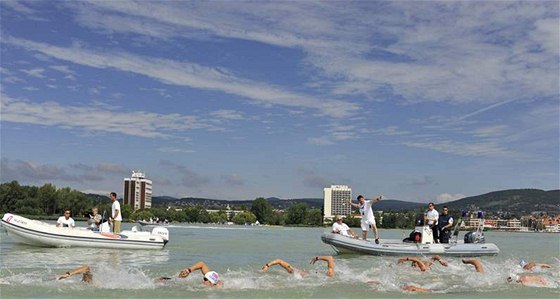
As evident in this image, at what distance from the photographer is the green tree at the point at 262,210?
158 meters

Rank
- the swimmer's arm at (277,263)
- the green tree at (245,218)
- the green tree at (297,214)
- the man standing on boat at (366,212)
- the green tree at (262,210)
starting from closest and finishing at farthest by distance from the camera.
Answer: the swimmer's arm at (277,263) → the man standing on boat at (366,212) → the green tree at (297,214) → the green tree at (245,218) → the green tree at (262,210)

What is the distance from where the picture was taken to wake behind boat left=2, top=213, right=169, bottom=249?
67.3ft

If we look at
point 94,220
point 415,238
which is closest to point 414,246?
point 415,238

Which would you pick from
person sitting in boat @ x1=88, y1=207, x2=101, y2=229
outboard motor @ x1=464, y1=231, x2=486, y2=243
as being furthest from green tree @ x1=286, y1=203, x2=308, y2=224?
person sitting in boat @ x1=88, y1=207, x2=101, y2=229

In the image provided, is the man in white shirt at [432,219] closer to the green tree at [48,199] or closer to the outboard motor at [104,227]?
the outboard motor at [104,227]

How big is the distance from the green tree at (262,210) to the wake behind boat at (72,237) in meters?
137

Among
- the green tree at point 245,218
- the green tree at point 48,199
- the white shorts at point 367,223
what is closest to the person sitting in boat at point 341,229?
the white shorts at point 367,223

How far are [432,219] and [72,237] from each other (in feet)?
40.1

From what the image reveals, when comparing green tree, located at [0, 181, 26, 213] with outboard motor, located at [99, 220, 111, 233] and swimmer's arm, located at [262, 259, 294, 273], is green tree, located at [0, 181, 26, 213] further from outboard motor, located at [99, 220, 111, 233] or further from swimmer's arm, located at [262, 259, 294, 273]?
swimmer's arm, located at [262, 259, 294, 273]

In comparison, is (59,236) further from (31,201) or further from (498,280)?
(31,201)

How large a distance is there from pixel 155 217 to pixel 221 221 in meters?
23.7

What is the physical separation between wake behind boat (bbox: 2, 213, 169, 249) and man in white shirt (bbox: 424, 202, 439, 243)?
9.60 metres

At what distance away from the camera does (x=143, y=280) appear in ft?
37.3

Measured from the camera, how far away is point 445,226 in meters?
19.9
